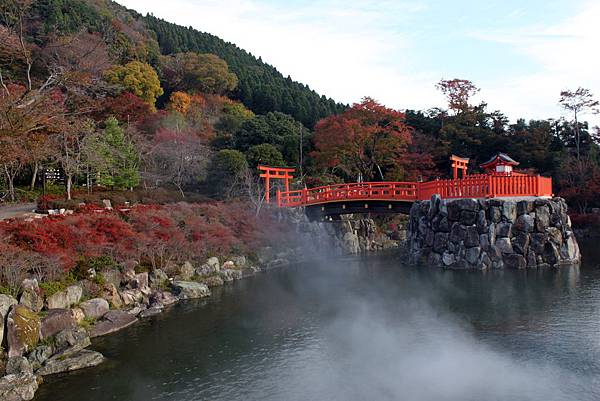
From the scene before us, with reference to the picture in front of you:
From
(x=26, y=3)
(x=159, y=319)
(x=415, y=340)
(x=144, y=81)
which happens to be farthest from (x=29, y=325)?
(x=144, y=81)

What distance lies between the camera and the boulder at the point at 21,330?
12500mm

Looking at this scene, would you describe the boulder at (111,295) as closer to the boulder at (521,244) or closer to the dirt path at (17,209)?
the dirt path at (17,209)

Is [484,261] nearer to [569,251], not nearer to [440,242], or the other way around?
[440,242]

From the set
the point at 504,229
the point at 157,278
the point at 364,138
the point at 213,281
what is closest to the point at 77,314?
the point at 157,278

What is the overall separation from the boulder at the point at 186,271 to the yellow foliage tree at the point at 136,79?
27001 millimetres

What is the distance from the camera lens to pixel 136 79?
Result: 4506 cm

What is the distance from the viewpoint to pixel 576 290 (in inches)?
762

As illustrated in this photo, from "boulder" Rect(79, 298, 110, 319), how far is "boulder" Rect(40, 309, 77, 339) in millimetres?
1279

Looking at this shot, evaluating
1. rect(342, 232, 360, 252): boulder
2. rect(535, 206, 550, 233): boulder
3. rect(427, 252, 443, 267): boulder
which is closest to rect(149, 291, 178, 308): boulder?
rect(427, 252, 443, 267): boulder

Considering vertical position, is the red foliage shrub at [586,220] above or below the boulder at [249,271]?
above

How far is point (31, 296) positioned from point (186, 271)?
27.5 feet

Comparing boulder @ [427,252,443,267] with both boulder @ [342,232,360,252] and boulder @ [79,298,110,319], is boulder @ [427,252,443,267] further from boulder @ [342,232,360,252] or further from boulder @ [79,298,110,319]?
boulder @ [79,298,110,319]

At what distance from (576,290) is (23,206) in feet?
87.2

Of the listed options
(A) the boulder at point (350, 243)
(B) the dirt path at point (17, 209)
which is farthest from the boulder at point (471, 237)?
(B) the dirt path at point (17, 209)
